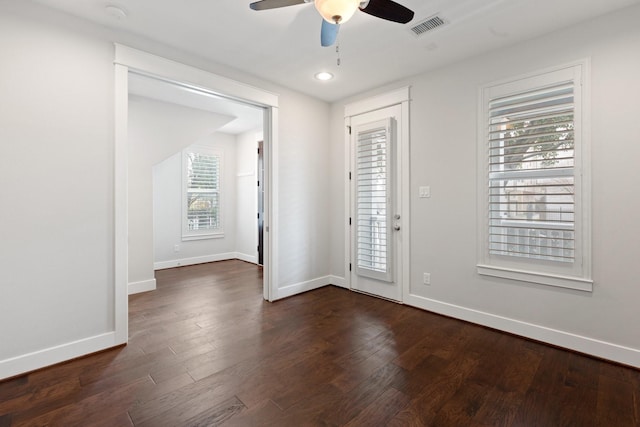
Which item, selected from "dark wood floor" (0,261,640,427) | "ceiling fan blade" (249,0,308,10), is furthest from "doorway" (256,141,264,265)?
"ceiling fan blade" (249,0,308,10)

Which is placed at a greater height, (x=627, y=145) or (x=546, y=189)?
(x=627, y=145)

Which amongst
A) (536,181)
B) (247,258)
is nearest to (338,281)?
(247,258)

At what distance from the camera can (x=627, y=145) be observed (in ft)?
7.47

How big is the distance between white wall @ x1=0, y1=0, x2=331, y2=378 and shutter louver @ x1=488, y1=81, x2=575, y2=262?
3396 millimetres

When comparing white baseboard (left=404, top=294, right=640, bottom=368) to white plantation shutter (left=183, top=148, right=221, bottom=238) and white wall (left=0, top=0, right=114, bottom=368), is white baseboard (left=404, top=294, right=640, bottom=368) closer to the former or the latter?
white wall (left=0, top=0, right=114, bottom=368)

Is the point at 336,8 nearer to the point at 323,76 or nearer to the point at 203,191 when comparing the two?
the point at 323,76

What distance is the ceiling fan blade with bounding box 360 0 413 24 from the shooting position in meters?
1.67

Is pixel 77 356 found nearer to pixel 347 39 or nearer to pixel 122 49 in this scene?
pixel 122 49

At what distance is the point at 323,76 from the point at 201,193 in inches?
151

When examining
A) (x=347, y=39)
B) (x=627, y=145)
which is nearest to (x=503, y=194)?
(x=627, y=145)

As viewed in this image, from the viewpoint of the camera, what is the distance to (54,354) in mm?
2271

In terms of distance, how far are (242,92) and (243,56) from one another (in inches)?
16.4

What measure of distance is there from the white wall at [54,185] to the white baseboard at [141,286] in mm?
1656

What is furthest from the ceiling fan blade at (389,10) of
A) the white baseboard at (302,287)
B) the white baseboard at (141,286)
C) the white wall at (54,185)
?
the white baseboard at (141,286)
